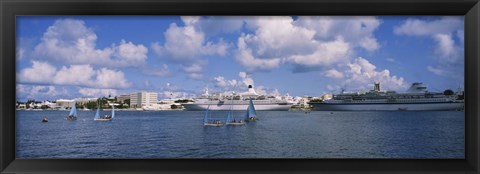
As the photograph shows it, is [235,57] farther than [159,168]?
Yes

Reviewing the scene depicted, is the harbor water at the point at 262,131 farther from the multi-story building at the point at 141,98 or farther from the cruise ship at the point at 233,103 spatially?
the multi-story building at the point at 141,98

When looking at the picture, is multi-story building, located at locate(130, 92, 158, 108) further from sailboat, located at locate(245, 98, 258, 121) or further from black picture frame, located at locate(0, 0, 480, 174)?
sailboat, located at locate(245, 98, 258, 121)

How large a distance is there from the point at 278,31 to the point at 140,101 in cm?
167

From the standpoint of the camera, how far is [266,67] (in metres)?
3.25

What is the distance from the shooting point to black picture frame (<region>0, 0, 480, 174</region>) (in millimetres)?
1378

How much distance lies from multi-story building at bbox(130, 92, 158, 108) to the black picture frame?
1964 millimetres

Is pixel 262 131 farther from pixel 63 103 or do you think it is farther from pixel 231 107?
pixel 63 103

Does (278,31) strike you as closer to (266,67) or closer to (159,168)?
(266,67)
